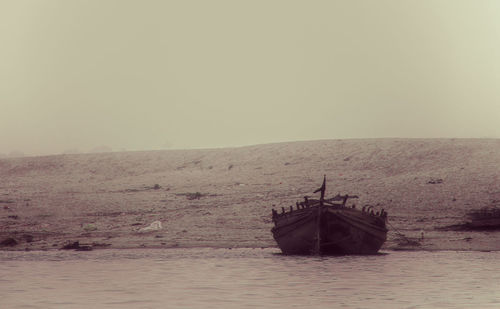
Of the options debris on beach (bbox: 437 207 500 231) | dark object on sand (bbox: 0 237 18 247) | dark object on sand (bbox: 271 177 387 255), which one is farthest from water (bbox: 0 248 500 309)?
debris on beach (bbox: 437 207 500 231)

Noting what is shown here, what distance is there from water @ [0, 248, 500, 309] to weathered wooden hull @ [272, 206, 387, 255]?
3.34 feet

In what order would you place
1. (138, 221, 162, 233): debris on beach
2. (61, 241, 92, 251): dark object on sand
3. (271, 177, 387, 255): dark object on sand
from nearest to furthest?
(271, 177, 387, 255): dark object on sand
(61, 241, 92, 251): dark object on sand
(138, 221, 162, 233): debris on beach

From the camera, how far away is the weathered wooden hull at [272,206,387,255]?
37656 mm

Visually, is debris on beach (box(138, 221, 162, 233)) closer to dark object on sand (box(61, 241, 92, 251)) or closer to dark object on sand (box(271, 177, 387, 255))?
dark object on sand (box(61, 241, 92, 251))

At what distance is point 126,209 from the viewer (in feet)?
174

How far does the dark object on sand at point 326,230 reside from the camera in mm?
37625

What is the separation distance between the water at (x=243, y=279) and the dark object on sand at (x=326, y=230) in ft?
3.34

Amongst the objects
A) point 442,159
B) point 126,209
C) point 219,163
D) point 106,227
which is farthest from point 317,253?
point 219,163

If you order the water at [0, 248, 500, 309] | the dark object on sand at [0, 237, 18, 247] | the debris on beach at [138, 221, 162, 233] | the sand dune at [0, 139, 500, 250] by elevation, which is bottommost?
the water at [0, 248, 500, 309]

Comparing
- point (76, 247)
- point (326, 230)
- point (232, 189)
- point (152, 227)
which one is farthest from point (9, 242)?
point (232, 189)

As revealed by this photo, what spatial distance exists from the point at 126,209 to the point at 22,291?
27.1 metres

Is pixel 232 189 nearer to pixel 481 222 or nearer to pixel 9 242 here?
pixel 9 242

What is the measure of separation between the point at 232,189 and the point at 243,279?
94.2 feet

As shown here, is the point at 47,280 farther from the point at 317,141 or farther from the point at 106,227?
the point at 317,141
